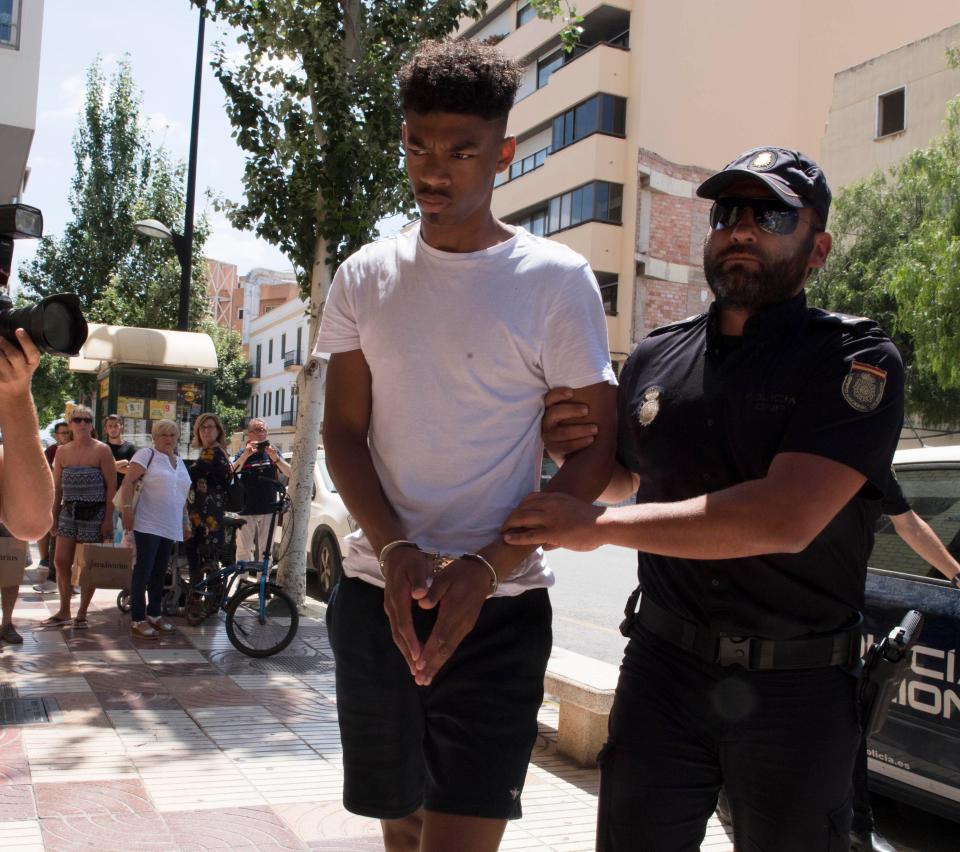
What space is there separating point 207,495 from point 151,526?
0.90 m

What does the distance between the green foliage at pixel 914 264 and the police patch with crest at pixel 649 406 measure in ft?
57.0

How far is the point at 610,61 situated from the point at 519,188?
562cm

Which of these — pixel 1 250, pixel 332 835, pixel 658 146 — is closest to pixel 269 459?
pixel 332 835

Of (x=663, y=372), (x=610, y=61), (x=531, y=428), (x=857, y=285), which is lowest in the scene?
(x=531, y=428)

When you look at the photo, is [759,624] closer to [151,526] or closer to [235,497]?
[151,526]

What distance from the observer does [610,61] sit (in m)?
33.8

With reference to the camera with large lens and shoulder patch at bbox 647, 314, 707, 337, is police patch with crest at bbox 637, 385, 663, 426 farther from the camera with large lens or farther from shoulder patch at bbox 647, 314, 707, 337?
the camera with large lens

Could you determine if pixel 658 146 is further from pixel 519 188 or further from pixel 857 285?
pixel 857 285

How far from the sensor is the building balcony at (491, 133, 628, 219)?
111ft

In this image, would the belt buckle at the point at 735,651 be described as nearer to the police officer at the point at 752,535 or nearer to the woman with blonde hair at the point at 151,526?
the police officer at the point at 752,535

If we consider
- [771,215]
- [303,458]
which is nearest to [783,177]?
[771,215]

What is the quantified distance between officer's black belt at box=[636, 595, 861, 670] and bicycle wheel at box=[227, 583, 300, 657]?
6.34 m

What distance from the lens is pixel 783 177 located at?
7.91 feet

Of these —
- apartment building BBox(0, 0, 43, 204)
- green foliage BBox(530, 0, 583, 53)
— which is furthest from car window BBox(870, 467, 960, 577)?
apartment building BBox(0, 0, 43, 204)
